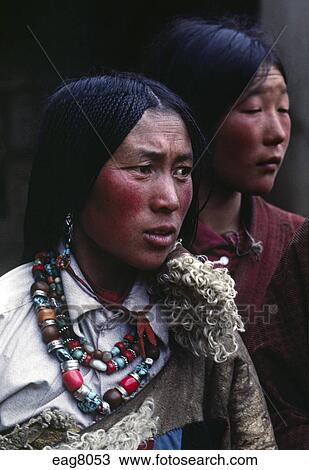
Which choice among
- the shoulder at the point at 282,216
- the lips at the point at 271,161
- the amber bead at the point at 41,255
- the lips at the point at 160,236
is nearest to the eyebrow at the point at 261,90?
the lips at the point at 271,161

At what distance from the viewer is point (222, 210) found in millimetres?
2033

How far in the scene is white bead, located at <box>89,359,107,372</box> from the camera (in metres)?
1.81

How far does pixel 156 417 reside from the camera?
185 centimetres

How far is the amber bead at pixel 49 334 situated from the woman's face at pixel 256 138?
0.59 m

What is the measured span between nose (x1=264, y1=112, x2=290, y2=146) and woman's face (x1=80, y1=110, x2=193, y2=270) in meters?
0.25

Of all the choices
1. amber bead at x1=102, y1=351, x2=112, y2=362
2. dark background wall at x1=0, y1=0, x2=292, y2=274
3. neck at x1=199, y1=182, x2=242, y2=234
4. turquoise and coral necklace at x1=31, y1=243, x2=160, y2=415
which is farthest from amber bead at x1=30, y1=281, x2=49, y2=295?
neck at x1=199, y1=182, x2=242, y2=234

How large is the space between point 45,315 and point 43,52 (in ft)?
2.18

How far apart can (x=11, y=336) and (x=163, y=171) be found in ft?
1.77

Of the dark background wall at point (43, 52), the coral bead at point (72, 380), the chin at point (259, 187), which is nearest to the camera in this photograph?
the coral bead at point (72, 380)

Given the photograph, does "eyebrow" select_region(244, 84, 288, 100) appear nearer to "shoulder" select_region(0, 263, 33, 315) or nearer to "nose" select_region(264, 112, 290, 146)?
"nose" select_region(264, 112, 290, 146)

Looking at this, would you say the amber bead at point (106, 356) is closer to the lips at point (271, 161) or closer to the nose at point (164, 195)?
the nose at point (164, 195)

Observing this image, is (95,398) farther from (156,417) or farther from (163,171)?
(163,171)

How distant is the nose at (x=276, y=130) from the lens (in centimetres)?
197

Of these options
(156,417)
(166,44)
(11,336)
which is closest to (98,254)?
(11,336)
